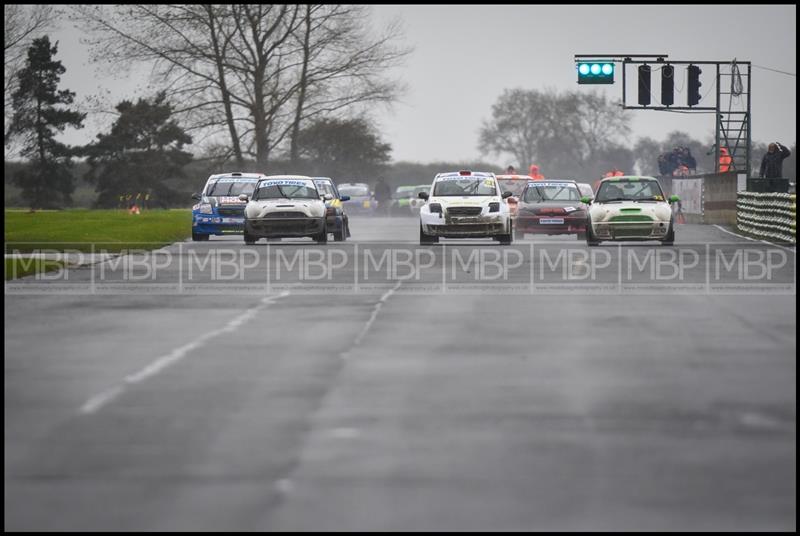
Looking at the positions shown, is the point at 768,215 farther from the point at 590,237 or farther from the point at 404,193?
the point at 404,193

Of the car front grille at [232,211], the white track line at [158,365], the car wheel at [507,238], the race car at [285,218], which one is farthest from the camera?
the car front grille at [232,211]

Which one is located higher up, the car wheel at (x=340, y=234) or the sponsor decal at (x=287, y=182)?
the sponsor decal at (x=287, y=182)

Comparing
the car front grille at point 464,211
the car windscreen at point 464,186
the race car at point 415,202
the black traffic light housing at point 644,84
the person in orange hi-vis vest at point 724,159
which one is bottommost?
the race car at point 415,202

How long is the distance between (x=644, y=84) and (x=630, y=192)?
14.1m

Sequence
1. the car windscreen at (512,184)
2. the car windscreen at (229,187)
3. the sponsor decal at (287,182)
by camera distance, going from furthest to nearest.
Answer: the car windscreen at (512,184)
the car windscreen at (229,187)
the sponsor decal at (287,182)

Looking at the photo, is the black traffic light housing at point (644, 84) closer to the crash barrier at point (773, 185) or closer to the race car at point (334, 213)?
the crash barrier at point (773, 185)

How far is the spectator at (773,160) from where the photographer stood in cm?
4131

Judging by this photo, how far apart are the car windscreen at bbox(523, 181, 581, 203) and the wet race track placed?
16822 mm

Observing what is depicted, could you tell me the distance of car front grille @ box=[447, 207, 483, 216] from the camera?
33156 millimetres

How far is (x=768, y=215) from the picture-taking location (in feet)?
125

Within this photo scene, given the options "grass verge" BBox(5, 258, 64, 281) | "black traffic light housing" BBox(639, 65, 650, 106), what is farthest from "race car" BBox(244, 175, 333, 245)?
"black traffic light housing" BBox(639, 65, 650, 106)

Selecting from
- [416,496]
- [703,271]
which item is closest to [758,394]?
[416,496]

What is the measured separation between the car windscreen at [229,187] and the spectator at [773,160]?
13043 mm
